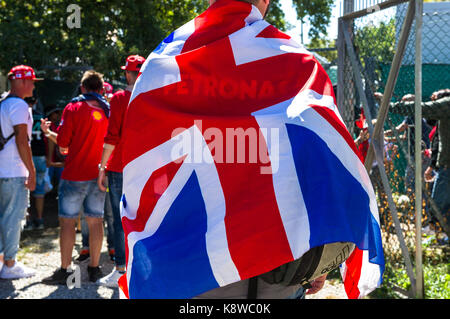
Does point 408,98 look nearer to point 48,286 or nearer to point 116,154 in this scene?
point 116,154

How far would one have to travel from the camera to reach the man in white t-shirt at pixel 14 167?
500 centimetres

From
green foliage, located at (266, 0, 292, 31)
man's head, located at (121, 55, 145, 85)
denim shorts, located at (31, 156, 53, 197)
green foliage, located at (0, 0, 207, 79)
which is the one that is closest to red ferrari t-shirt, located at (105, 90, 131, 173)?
man's head, located at (121, 55, 145, 85)

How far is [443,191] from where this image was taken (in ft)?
20.9

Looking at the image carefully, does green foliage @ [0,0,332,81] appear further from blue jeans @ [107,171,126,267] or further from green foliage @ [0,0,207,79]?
blue jeans @ [107,171,126,267]

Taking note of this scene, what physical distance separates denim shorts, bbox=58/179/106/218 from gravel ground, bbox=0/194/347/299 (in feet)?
2.28

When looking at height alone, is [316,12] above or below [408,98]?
above

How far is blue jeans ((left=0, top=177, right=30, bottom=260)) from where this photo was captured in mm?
5148

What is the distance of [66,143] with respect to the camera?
17.2ft

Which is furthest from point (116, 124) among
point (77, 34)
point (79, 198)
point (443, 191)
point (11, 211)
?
point (77, 34)

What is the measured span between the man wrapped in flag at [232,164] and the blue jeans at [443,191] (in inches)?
184

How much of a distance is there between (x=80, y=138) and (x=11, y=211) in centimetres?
96
